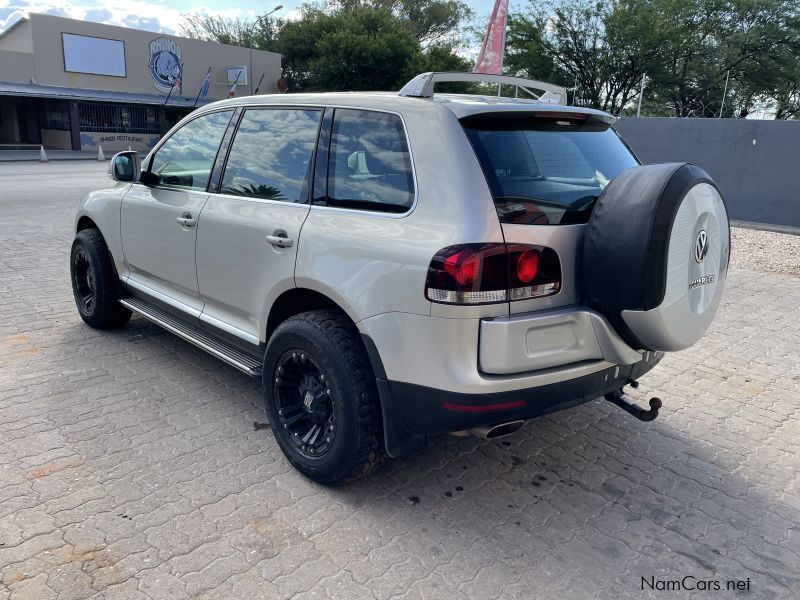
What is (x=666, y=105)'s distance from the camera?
35.2 meters

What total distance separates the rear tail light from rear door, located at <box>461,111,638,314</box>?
2.1 inches

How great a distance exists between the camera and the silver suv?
8.38ft

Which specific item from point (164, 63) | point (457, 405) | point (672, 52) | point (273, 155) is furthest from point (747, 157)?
point (164, 63)

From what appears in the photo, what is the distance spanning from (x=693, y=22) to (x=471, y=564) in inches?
1358

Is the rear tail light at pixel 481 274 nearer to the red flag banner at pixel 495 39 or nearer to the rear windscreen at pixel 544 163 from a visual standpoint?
the rear windscreen at pixel 544 163

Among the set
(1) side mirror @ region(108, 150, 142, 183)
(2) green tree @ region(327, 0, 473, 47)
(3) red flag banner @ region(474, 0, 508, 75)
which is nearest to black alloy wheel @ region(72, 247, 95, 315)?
(1) side mirror @ region(108, 150, 142, 183)

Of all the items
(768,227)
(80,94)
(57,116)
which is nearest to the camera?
(768,227)

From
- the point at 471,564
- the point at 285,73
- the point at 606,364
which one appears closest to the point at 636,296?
the point at 606,364

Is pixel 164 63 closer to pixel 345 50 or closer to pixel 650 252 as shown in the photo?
pixel 345 50

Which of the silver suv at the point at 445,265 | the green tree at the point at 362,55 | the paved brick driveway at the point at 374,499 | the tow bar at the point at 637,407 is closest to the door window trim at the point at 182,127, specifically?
the silver suv at the point at 445,265

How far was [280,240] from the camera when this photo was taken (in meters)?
3.14

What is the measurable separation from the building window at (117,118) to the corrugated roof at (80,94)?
738 mm

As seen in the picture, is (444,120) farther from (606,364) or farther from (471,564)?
(471,564)

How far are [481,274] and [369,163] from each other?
0.86m
